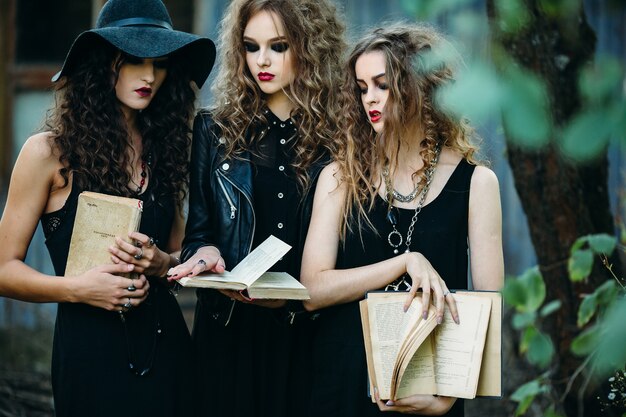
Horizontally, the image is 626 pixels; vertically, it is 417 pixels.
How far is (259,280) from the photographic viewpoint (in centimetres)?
273

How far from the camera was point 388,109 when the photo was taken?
9.25 feet

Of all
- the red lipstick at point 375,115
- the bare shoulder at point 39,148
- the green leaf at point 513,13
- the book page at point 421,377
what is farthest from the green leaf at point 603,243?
the bare shoulder at point 39,148


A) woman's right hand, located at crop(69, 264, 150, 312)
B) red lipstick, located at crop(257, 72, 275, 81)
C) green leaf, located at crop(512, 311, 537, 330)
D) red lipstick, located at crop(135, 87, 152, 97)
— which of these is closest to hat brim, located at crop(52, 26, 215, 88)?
red lipstick, located at crop(135, 87, 152, 97)

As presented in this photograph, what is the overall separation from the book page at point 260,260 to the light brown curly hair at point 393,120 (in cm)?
24

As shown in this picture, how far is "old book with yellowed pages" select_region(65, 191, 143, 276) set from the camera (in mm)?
2766

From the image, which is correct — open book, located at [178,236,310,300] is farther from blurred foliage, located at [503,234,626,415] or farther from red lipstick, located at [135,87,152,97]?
blurred foliage, located at [503,234,626,415]

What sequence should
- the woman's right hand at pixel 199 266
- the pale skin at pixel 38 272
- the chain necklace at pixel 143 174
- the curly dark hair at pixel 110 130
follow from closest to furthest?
the woman's right hand at pixel 199 266 → the pale skin at pixel 38 272 → the curly dark hair at pixel 110 130 → the chain necklace at pixel 143 174

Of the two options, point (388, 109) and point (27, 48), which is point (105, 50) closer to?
point (388, 109)

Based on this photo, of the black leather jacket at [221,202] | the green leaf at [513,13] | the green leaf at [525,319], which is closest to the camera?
the green leaf at [513,13]

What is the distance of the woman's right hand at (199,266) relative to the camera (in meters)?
2.65

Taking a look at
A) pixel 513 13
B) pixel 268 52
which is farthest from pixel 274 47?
pixel 513 13

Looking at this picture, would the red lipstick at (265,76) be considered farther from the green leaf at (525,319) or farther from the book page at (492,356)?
the green leaf at (525,319)

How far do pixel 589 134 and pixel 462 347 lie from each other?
5.39 ft

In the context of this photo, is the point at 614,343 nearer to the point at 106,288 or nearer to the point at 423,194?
the point at 423,194
